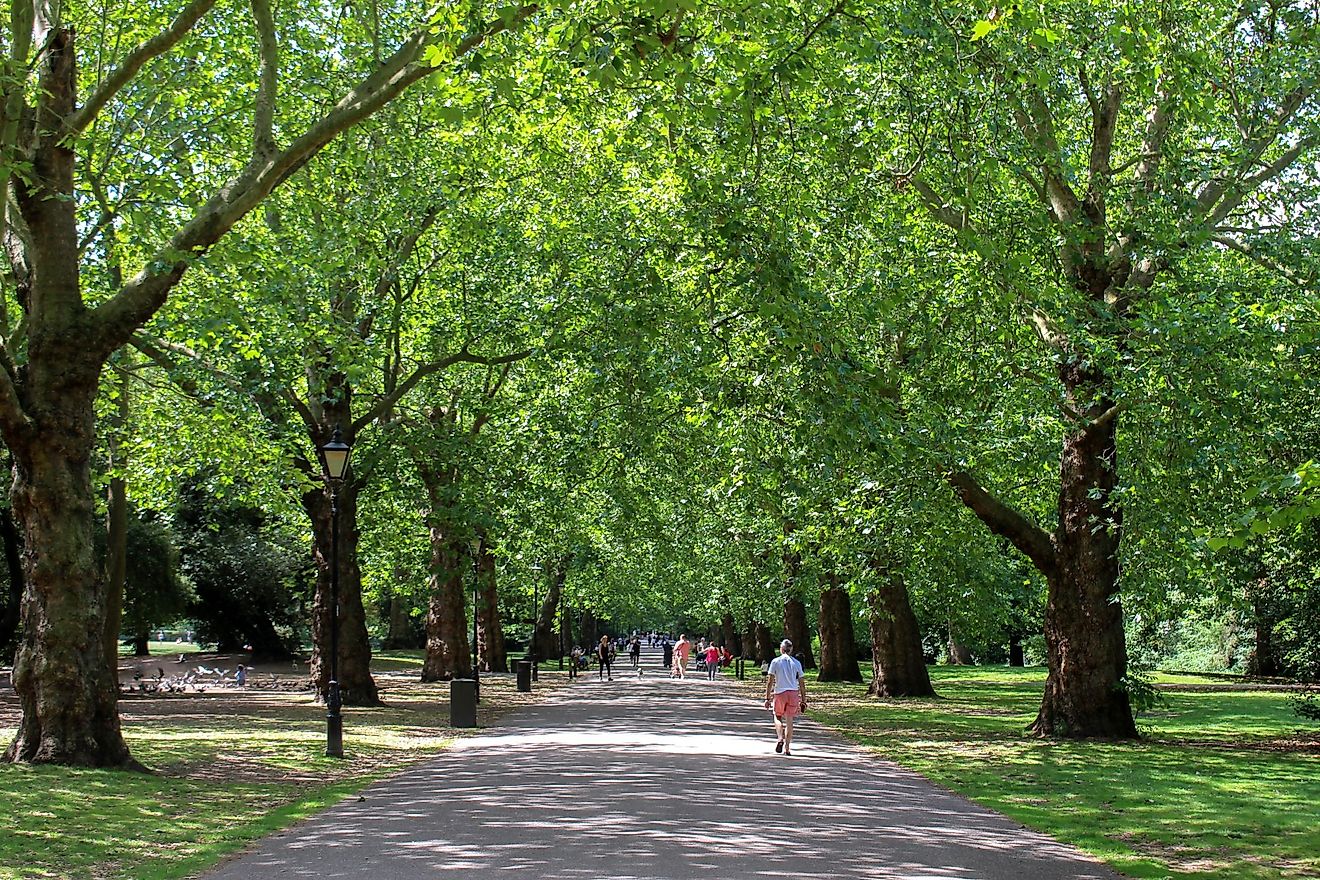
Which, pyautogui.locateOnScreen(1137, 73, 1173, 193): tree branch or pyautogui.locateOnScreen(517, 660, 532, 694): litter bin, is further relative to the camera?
pyautogui.locateOnScreen(517, 660, 532, 694): litter bin

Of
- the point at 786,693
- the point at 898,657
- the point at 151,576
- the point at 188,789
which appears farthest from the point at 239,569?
the point at 188,789

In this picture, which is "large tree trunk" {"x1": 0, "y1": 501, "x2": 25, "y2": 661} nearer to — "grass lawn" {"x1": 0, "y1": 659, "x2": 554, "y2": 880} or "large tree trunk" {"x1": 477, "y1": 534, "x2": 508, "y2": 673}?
"grass lawn" {"x1": 0, "y1": 659, "x2": 554, "y2": 880}

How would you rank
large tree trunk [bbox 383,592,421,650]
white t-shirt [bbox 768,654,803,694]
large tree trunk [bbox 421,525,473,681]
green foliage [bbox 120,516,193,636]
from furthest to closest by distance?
large tree trunk [bbox 383,592,421,650] → green foliage [bbox 120,516,193,636] → large tree trunk [bbox 421,525,473,681] → white t-shirt [bbox 768,654,803,694]

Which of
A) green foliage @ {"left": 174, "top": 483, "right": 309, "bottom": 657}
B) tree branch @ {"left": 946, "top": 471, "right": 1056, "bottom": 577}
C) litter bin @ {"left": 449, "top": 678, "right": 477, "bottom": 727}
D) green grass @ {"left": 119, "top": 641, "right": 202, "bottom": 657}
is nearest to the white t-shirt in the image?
tree branch @ {"left": 946, "top": 471, "right": 1056, "bottom": 577}

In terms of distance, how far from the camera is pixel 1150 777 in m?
15.3

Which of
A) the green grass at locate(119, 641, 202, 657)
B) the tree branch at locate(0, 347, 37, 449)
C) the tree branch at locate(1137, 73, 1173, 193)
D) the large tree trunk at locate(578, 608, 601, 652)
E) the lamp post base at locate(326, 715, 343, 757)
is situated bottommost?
the lamp post base at locate(326, 715, 343, 757)

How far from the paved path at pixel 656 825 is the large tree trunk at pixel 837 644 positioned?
2089 centimetres

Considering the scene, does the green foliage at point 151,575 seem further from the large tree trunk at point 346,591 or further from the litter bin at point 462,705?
Answer: the litter bin at point 462,705

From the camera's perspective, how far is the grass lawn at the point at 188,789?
31.1 ft

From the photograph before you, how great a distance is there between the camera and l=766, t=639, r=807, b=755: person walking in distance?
1772 cm

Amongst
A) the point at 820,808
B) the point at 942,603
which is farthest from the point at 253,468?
the point at 942,603

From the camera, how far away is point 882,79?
51.3 ft

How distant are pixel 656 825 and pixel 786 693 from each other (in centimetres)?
726

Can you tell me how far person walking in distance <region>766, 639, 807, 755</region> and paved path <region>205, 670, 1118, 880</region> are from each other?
371mm
